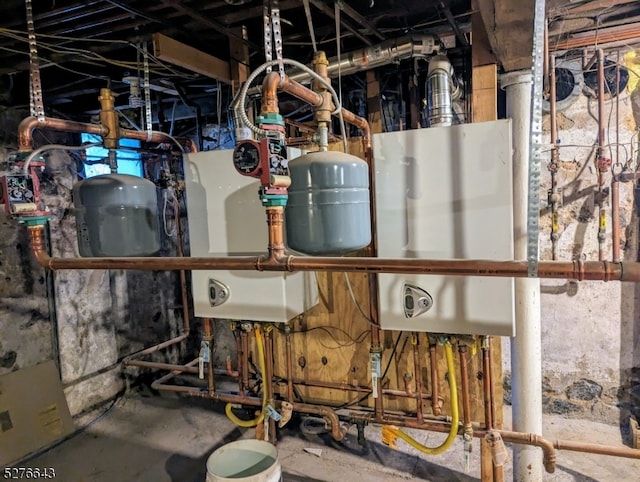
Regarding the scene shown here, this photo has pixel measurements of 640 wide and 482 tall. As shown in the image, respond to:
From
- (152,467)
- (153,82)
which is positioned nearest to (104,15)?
(153,82)

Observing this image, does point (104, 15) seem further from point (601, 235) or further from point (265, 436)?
point (601, 235)

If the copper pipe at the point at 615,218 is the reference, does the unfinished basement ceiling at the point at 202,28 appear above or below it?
above

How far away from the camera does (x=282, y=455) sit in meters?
2.54

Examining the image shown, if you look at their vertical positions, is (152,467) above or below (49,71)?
below

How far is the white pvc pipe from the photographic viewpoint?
5.97 ft

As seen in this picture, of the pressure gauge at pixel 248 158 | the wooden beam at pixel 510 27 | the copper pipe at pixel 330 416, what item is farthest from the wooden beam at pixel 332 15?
the copper pipe at pixel 330 416

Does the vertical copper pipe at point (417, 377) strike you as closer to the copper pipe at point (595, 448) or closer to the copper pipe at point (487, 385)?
the copper pipe at point (487, 385)

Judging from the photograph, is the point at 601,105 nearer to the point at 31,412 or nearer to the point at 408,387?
the point at 408,387

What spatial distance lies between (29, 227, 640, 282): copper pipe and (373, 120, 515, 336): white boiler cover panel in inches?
19.4

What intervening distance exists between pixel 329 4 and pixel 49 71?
73.5 inches

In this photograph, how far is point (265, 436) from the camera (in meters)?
2.20

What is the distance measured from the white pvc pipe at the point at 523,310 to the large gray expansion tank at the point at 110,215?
1.61 m

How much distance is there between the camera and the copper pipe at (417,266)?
105cm

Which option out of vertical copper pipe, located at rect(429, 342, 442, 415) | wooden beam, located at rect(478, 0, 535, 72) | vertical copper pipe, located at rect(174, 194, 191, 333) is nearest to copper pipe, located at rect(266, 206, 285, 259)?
wooden beam, located at rect(478, 0, 535, 72)
